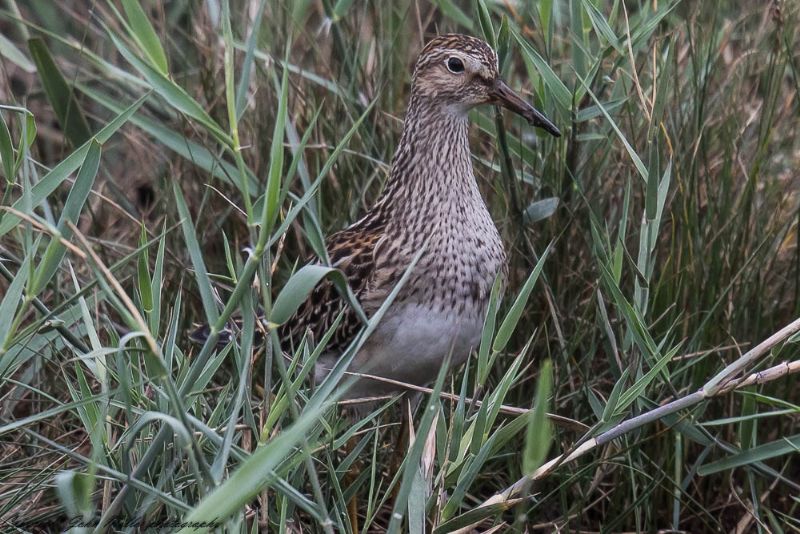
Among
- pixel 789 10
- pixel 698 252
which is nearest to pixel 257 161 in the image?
pixel 698 252

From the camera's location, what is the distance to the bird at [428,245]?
10.9 feet

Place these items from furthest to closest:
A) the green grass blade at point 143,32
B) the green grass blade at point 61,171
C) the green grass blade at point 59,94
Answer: the green grass blade at point 59,94, the green grass blade at point 61,171, the green grass blade at point 143,32

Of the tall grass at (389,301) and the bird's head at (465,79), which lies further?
the bird's head at (465,79)

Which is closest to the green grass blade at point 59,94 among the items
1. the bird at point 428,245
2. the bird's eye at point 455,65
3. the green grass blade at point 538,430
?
the bird at point 428,245

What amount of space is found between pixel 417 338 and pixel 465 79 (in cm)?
72

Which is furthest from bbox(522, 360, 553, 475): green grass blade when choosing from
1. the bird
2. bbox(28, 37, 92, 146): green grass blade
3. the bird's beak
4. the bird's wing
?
bbox(28, 37, 92, 146): green grass blade

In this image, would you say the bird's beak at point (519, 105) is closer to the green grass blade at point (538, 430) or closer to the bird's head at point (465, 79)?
the bird's head at point (465, 79)

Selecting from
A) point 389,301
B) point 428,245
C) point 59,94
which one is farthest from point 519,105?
point 59,94

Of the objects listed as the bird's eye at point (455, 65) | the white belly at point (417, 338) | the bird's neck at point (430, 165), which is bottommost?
the white belly at point (417, 338)

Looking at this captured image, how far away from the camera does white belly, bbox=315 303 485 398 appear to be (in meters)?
3.30

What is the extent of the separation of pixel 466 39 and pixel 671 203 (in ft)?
2.53

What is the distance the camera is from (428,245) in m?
3.38

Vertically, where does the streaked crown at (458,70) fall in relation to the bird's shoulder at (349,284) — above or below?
above

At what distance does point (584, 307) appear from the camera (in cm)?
383
